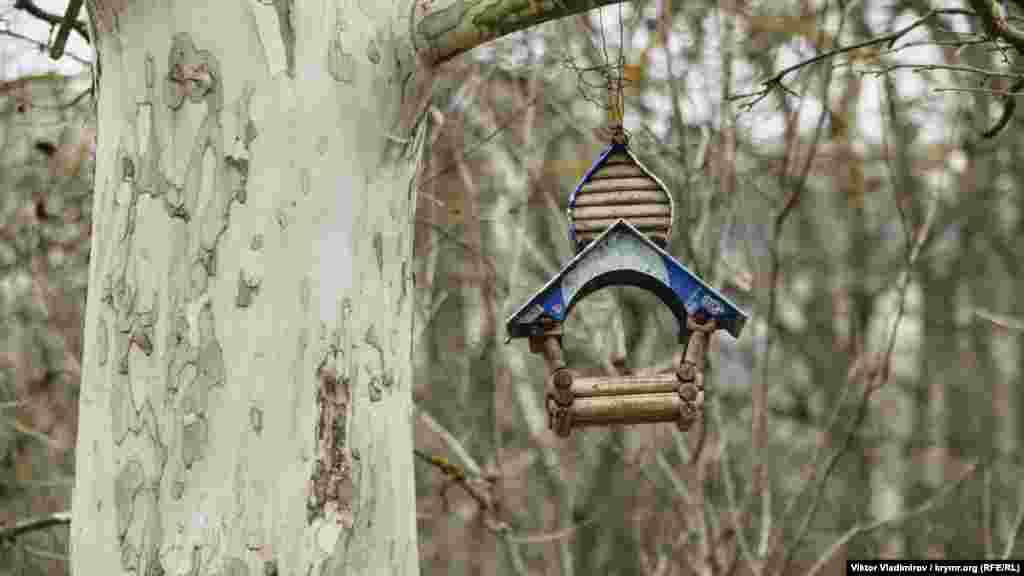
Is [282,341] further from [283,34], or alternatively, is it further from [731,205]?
[731,205]

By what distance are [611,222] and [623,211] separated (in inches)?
1.3

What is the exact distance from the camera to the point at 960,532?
9.38 metres

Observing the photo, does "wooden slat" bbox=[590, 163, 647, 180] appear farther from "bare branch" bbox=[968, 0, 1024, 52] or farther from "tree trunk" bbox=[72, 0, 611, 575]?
"bare branch" bbox=[968, 0, 1024, 52]

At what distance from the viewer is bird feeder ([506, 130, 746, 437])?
9.14ft

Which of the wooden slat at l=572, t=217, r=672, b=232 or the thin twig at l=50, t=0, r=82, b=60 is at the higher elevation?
the thin twig at l=50, t=0, r=82, b=60

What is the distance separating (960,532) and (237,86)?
8038mm

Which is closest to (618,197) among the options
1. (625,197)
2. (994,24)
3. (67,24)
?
(625,197)

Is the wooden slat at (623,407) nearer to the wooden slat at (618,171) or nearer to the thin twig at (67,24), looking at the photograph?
the wooden slat at (618,171)

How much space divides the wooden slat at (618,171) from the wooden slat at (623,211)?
0.21ft

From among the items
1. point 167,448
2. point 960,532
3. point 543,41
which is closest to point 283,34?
point 167,448

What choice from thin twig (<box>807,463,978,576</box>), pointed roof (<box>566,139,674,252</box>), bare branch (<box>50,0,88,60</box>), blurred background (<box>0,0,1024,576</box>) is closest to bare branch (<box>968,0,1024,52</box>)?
blurred background (<box>0,0,1024,576</box>)

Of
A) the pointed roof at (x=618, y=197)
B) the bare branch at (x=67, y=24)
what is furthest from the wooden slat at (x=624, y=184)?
the bare branch at (x=67, y=24)

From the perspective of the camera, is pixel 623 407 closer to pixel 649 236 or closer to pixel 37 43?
pixel 649 236

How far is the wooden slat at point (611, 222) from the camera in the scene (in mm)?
2898
